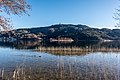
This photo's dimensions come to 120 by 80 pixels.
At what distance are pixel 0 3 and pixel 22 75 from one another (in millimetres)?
13489

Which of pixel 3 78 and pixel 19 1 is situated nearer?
pixel 19 1

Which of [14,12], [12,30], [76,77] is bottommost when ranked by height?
[76,77]

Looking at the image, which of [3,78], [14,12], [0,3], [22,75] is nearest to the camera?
[0,3]

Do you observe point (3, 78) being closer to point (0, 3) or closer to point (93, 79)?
point (93, 79)

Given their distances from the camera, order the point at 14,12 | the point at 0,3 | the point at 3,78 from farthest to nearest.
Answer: the point at 3,78
the point at 14,12
the point at 0,3

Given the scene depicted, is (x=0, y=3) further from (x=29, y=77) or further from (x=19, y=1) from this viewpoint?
(x=29, y=77)

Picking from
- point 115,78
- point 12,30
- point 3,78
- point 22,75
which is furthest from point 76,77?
point 12,30

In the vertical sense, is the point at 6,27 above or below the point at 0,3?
below

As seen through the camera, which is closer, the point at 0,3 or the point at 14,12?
the point at 0,3

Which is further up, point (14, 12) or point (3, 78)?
point (14, 12)

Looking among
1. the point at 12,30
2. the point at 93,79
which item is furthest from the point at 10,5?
the point at 93,79

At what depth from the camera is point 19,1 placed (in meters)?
7.96

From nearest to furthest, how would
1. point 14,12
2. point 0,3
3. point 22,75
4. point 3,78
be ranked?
point 0,3
point 14,12
point 3,78
point 22,75

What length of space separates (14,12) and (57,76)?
43.5 ft
